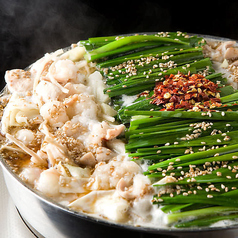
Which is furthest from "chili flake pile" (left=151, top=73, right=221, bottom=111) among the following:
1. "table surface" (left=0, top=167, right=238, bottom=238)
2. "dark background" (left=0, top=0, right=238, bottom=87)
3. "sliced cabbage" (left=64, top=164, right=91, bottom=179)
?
"dark background" (left=0, top=0, right=238, bottom=87)

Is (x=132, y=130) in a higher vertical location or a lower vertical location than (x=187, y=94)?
lower

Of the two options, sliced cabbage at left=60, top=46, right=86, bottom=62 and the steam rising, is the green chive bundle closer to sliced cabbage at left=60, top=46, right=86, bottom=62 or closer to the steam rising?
sliced cabbage at left=60, top=46, right=86, bottom=62

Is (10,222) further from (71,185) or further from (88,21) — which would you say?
(88,21)

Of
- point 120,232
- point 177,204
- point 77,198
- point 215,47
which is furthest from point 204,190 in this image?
point 215,47

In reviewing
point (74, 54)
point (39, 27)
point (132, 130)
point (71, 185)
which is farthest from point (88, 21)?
point (71, 185)

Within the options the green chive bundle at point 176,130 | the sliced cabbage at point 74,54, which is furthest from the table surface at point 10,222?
the sliced cabbage at point 74,54

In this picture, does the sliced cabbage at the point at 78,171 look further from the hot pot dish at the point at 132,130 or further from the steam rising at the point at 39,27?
the steam rising at the point at 39,27
